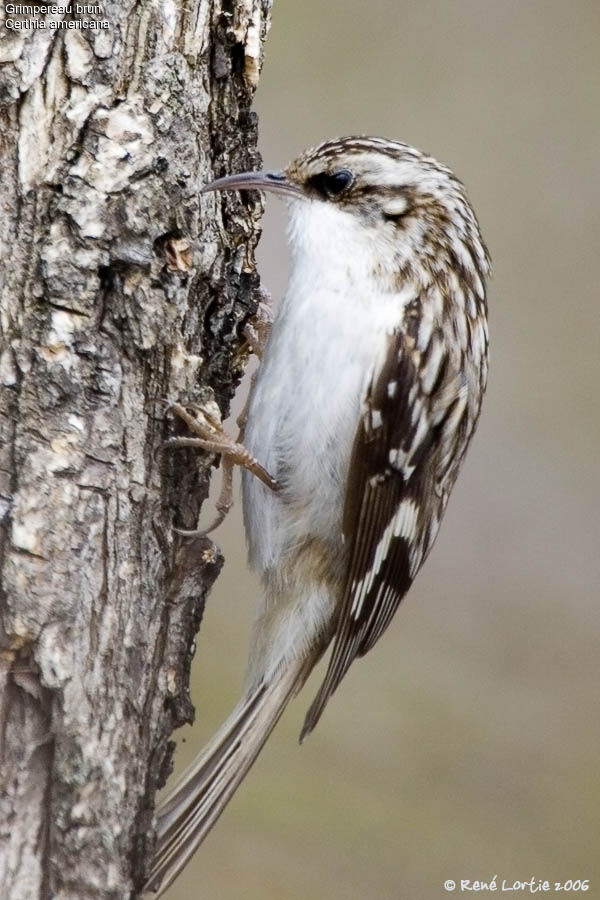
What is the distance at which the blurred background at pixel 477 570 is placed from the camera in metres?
3.34

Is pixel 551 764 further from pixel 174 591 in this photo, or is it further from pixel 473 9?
pixel 473 9

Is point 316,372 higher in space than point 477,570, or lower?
higher

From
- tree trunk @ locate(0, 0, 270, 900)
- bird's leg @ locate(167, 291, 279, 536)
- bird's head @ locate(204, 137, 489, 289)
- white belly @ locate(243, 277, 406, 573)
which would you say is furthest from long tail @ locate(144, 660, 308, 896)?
bird's head @ locate(204, 137, 489, 289)

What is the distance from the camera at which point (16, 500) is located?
6.04 ft

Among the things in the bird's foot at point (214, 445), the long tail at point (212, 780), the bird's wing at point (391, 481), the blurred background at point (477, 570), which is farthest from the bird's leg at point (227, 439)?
the blurred background at point (477, 570)

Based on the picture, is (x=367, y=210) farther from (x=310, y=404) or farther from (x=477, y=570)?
(x=477, y=570)

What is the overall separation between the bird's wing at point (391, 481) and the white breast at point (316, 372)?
4 cm

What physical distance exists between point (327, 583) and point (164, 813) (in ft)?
1.85

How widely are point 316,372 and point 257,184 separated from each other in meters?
0.36

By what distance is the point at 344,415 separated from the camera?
2.27 m

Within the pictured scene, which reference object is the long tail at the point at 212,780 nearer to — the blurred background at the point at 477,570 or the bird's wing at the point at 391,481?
the bird's wing at the point at 391,481

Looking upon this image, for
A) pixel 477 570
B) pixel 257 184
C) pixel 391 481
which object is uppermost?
pixel 257 184

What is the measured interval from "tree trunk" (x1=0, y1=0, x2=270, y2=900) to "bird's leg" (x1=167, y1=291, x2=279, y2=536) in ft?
0.13

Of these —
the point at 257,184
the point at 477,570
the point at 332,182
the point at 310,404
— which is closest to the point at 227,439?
the point at 310,404
